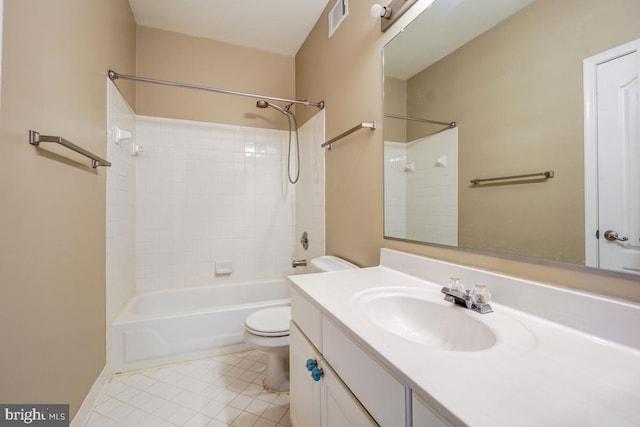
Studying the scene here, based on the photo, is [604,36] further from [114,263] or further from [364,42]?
[114,263]

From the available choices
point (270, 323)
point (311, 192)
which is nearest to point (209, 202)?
point (311, 192)

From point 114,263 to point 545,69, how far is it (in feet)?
7.58

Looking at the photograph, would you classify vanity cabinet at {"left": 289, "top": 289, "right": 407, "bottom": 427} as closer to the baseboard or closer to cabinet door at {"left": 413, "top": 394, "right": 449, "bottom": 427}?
cabinet door at {"left": 413, "top": 394, "right": 449, "bottom": 427}

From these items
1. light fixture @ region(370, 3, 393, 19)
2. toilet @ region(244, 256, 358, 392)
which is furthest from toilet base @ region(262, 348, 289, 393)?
light fixture @ region(370, 3, 393, 19)

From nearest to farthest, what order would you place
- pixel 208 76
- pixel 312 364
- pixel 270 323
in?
pixel 312 364
pixel 270 323
pixel 208 76

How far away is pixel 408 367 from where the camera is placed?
497mm

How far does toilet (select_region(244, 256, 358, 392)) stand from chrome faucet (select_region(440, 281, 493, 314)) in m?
0.79

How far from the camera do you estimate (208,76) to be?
7.93ft

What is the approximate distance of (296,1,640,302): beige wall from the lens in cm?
143

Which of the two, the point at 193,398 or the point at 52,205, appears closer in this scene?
the point at 52,205

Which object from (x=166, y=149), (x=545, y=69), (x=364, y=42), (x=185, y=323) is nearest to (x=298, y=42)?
(x=364, y=42)

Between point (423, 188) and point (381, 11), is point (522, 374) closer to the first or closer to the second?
point (423, 188)

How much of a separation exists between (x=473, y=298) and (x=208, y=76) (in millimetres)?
2653

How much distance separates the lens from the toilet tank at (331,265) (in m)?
1.61
